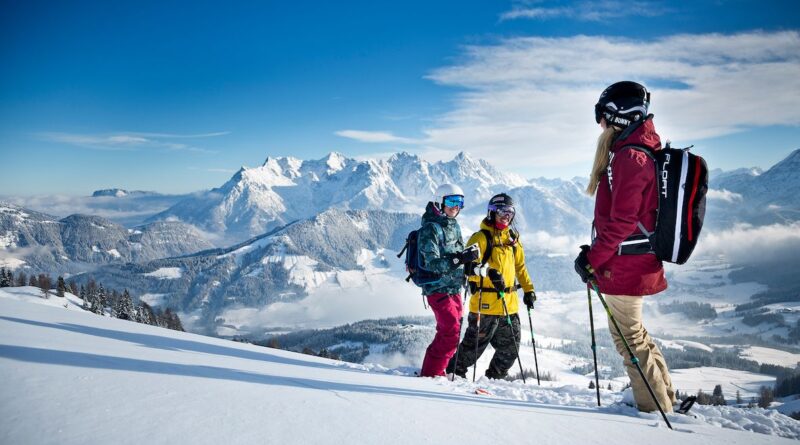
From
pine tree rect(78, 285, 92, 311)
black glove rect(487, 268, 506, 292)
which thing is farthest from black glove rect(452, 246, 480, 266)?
pine tree rect(78, 285, 92, 311)

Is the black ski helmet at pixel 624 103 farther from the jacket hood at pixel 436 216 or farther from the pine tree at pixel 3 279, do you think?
the pine tree at pixel 3 279

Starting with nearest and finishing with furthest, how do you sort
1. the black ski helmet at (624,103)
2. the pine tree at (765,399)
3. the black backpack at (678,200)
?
the black backpack at (678,200), the black ski helmet at (624,103), the pine tree at (765,399)

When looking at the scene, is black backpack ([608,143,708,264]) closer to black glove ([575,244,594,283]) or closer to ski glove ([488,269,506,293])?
black glove ([575,244,594,283])

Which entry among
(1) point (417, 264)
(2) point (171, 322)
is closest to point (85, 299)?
(2) point (171, 322)

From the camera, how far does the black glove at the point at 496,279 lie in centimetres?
732

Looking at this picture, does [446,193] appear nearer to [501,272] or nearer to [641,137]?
[501,272]

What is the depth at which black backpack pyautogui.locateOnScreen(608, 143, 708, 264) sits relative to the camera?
429 centimetres

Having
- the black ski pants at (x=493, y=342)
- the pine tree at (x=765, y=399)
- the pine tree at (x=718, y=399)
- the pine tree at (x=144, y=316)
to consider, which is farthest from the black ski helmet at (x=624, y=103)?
the pine tree at (x=765, y=399)

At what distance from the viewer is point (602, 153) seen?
498 centimetres

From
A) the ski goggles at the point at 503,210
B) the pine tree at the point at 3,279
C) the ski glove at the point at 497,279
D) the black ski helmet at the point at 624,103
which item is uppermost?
the black ski helmet at the point at 624,103

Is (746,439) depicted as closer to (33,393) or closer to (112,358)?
(33,393)

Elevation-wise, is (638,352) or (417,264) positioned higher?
(417,264)

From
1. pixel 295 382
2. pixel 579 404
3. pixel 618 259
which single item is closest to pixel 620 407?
pixel 579 404

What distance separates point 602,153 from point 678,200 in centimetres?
104
